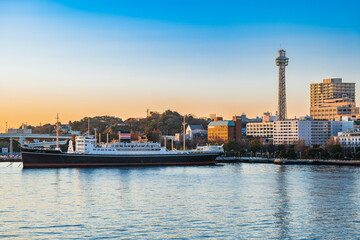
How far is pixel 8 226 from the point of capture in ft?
95.6

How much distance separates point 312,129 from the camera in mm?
145500

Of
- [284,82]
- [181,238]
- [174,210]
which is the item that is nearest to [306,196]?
[174,210]

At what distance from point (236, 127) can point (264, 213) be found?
117145mm

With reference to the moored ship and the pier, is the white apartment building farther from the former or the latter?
the moored ship

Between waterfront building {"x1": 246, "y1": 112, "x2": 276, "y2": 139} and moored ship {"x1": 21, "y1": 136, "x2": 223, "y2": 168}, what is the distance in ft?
218

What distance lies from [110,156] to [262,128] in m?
82.7

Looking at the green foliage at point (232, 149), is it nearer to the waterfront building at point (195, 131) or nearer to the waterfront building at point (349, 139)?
the waterfront building at point (349, 139)

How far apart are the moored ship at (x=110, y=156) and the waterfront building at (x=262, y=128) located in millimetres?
66528

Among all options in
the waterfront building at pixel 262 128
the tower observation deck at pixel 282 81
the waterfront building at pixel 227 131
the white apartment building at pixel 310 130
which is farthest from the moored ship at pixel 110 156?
the tower observation deck at pixel 282 81

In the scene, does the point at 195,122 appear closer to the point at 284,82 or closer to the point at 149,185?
the point at 284,82

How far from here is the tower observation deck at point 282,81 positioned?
16925 centimetres

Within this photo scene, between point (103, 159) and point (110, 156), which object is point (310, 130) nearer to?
point (110, 156)

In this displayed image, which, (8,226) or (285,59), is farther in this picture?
(285,59)

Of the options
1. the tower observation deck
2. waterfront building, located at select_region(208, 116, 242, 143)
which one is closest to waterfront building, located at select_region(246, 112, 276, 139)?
the tower observation deck
